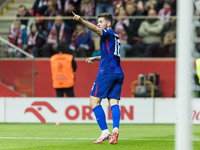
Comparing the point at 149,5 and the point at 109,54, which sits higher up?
the point at 149,5

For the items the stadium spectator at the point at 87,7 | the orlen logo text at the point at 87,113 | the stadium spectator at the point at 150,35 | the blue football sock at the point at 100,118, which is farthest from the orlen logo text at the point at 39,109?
the blue football sock at the point at 100,118

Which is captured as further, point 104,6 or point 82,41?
point 104,6

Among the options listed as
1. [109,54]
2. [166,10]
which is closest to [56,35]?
[166,10]

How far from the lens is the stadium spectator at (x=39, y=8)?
18062 millimetres

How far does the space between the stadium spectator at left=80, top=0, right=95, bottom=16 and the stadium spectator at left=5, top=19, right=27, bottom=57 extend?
2.07m

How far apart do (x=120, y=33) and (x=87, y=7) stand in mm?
1980

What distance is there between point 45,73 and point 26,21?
186 centimetres

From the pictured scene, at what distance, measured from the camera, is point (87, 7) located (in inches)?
688

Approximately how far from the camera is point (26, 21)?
1661cm

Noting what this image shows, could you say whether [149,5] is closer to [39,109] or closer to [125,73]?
[125,73]

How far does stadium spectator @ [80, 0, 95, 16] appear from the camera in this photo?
684 inches

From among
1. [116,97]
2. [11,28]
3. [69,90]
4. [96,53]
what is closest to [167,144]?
[116,97]

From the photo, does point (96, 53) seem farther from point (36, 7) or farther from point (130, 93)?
point (36, 7)

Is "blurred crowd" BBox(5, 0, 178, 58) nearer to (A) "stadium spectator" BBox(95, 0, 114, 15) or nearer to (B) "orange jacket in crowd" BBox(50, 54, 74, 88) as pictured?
(A) "stadium spectator" BBox(95, 0, 114, 15)
